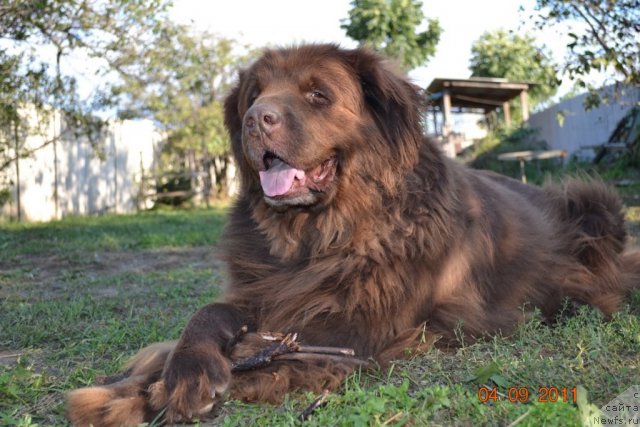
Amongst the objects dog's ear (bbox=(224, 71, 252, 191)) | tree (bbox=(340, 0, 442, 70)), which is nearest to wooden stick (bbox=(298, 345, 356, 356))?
dog's ear (bbox=(224, 71, 252, 191))

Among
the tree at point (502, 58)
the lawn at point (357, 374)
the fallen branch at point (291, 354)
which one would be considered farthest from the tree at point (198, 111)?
the tree at point (502, 58)

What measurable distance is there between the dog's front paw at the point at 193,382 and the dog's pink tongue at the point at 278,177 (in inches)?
38.6

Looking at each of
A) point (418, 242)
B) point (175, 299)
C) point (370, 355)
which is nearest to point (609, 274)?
point (418, 242)

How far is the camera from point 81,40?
8.66 meters

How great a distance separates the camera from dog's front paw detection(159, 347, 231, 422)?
2.31 m

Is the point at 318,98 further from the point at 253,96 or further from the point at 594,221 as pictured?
the point at 594,221

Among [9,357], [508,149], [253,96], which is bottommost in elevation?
[9,357]

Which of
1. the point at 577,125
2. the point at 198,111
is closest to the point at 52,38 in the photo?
the point at 198,111

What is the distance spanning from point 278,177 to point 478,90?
1003 inches

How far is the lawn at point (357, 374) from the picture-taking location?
2.20m

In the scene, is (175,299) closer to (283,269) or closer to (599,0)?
(283,269)

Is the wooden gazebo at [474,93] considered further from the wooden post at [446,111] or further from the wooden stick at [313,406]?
the wooden stick at [313,406]
